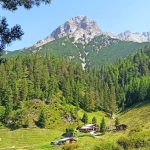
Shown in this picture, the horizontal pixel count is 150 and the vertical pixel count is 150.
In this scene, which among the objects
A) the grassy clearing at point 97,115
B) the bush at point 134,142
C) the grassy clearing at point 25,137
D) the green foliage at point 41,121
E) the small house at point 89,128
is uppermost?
the grassy clearing at point 97,115

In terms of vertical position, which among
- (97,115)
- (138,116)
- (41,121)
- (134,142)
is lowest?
(134,142)

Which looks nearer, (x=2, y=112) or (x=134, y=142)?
(x=134, y=142)

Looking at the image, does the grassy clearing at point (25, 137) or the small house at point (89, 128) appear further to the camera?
the small house at point (89, 128)

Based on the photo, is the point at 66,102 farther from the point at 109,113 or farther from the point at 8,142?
the point at 8,142

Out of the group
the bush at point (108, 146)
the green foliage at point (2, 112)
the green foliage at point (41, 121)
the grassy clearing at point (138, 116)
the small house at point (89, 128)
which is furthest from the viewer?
the green foliage at point (2, 112)

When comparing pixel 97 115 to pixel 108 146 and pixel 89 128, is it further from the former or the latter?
pixel 108 146

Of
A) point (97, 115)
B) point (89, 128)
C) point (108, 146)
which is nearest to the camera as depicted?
point (108, 146)

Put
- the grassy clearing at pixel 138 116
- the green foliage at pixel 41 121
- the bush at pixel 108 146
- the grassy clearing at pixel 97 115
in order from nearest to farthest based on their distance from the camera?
the bush at pixel 108 146 → the grassy clearing at pixel 138 116 → the green foliage at pixel 41 121 → the grassy clearing at pixel 97 115

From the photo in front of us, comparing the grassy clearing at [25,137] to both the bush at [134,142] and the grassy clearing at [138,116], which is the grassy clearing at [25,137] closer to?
the grassy clearing at [138,116]

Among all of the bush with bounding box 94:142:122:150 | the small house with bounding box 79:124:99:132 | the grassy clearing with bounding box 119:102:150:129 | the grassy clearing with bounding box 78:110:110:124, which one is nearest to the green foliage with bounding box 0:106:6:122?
the small house with bounding box 79:124:99:132

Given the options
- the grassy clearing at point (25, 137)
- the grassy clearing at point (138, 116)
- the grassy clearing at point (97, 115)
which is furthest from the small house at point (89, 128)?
the grassy clearing at point (97, 115)

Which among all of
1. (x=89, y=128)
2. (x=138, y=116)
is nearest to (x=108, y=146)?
(x=89, y=128)

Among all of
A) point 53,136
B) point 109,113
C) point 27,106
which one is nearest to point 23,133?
point 53,136

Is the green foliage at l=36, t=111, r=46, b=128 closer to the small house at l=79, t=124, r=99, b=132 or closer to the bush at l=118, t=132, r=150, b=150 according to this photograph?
the small house at l=79, t=124, r=99, b=132
